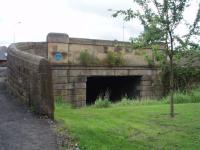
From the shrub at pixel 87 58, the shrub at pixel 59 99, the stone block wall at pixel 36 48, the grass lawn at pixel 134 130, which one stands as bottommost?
the grass lawn at pixel 134 130

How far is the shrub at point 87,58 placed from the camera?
2065 cm

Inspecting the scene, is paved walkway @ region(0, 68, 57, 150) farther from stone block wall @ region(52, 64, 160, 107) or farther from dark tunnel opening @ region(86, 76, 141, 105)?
dark tunnel opening @ region(86, 76, 141, 105)

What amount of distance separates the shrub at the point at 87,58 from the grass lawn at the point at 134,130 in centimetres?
822

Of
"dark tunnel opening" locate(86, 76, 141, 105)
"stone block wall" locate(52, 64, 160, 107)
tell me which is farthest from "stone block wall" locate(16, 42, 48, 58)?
"dark tunnel opening" locate(86, 76, 141, 105)

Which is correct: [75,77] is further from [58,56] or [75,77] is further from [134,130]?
[134,130]

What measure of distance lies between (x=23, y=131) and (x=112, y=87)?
56.5 ft

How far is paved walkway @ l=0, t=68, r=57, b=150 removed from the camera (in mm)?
7832

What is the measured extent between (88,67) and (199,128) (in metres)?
11.3

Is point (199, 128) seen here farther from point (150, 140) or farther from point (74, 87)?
point (74, 87)

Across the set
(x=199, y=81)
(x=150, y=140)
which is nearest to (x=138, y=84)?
(x=199, y=81)

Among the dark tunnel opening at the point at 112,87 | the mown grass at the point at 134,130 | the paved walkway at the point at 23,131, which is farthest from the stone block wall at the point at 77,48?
the paved walkway at the point at 23,131

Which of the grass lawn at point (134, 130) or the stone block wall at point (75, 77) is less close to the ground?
the stone block wall at point (75, 77)

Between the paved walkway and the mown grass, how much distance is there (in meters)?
0.49

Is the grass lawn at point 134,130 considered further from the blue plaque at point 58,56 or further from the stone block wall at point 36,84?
the blue plaque at point 58,56
